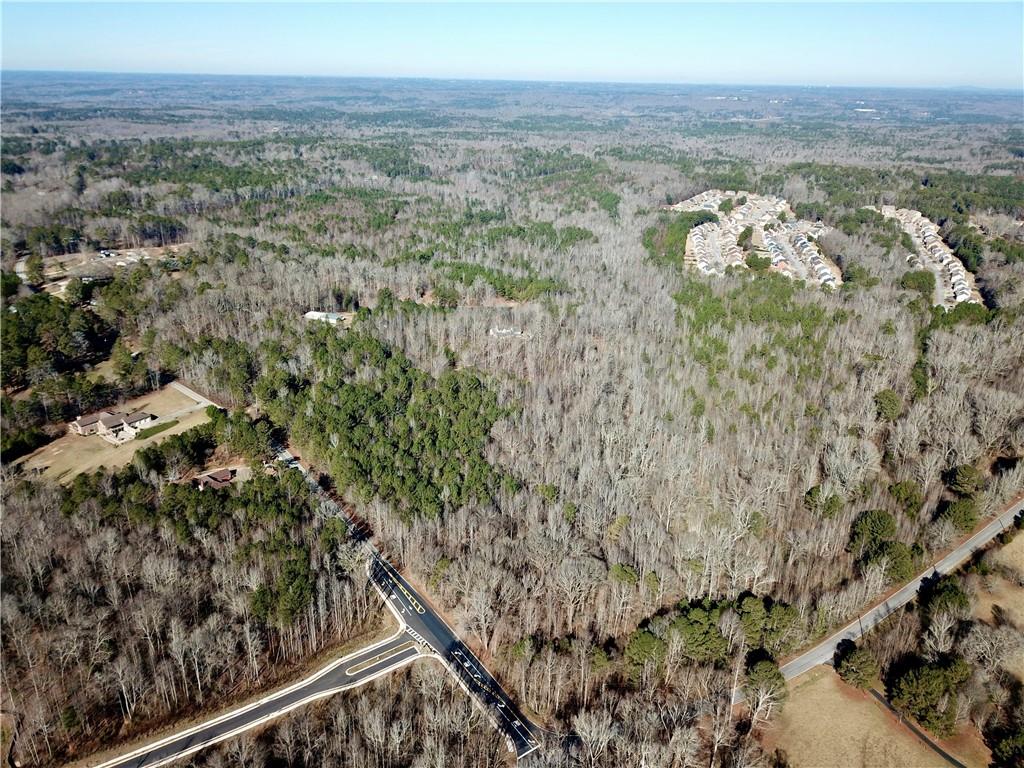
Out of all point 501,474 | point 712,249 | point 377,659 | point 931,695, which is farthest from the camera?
point 712,249

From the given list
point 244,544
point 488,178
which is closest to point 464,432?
point 244,544

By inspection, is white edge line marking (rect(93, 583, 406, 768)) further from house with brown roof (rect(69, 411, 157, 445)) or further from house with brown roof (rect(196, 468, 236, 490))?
house with brown roof (rect(69, 411, 157, 445))

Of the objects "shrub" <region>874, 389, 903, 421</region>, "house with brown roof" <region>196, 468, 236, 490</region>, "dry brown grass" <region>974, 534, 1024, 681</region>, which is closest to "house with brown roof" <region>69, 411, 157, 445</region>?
"house with brown roof" <region>196, 468, 236, 490</region>

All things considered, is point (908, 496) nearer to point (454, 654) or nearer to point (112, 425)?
point (454, 654)

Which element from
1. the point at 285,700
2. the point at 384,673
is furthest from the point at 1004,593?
the point at 285,700

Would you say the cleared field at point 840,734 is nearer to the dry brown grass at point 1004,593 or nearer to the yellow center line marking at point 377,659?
the dry brown grass at point 1004,593
